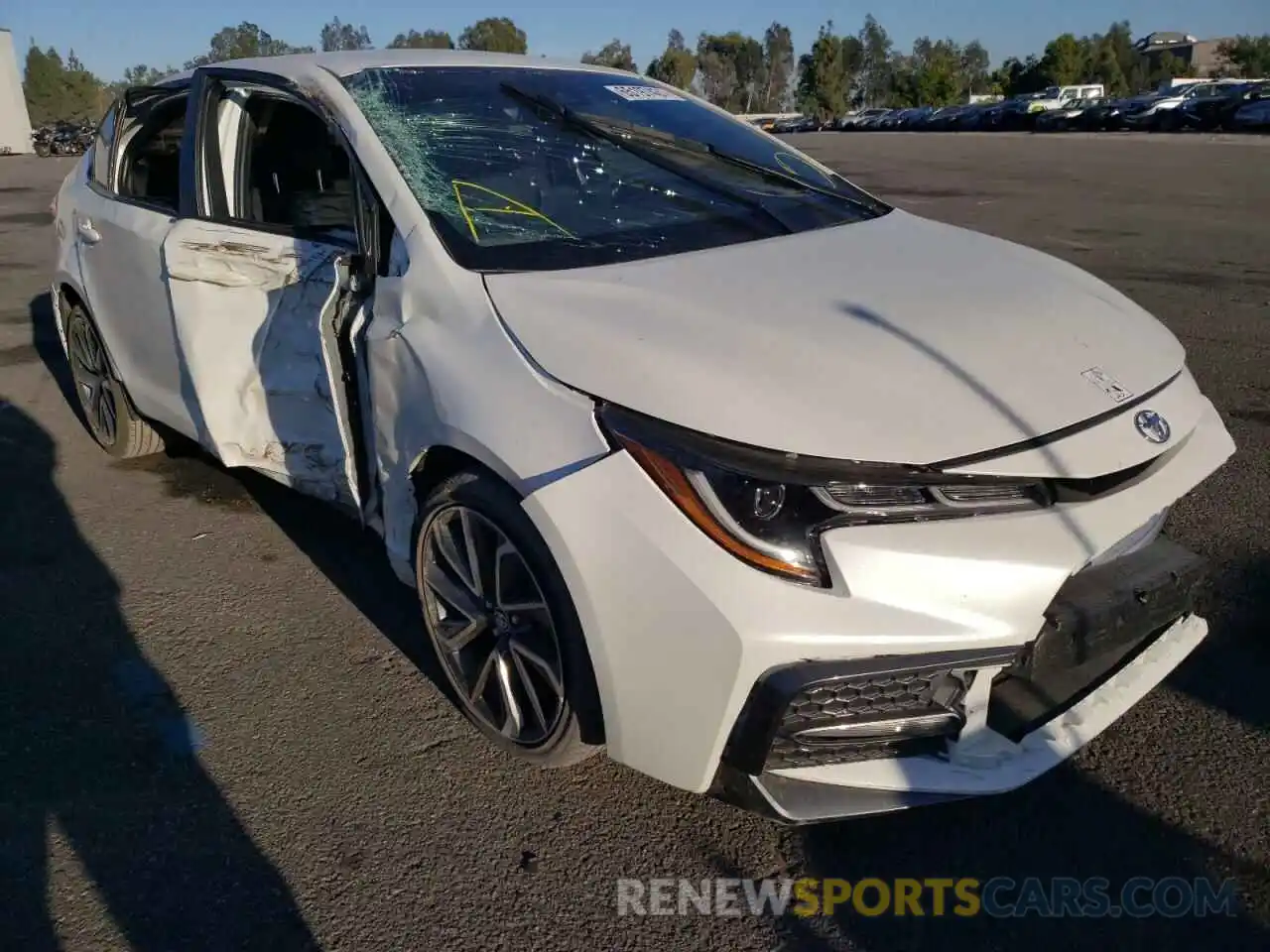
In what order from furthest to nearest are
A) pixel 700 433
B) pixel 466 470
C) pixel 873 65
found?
pixel 873 65
pixel 466 470
pixel 700 433

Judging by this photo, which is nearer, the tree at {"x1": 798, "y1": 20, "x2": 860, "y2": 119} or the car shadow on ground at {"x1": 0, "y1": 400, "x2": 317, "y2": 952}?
the car shadow on ground at {"x1": 0, "y1": 400, "x2": 317, "y2": 952}

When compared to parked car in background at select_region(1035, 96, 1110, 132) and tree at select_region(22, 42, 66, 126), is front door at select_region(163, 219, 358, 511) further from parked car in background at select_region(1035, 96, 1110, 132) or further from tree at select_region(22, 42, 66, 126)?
tree at select_region(22, 42, 66, 126)

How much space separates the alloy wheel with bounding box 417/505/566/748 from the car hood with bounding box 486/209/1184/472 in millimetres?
519

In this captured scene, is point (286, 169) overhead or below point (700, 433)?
overhead

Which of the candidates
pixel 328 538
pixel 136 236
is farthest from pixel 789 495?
pixel 136 236

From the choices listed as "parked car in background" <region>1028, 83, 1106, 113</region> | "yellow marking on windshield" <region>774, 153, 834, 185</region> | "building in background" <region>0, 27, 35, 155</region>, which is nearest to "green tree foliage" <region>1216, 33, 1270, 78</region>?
"parked car in background" <region>1028, 83, 1106, 113</region>

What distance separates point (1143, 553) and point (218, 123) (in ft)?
10.8

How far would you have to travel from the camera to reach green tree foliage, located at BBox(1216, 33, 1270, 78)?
78.4m

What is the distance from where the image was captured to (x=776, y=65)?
111000mm

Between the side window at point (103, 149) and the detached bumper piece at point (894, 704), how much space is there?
13.0 ft

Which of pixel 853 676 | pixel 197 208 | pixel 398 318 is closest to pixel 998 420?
pixel 853 676

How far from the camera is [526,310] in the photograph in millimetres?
2475

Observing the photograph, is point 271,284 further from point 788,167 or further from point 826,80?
point 826,80

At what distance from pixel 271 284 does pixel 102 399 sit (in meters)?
2.07
